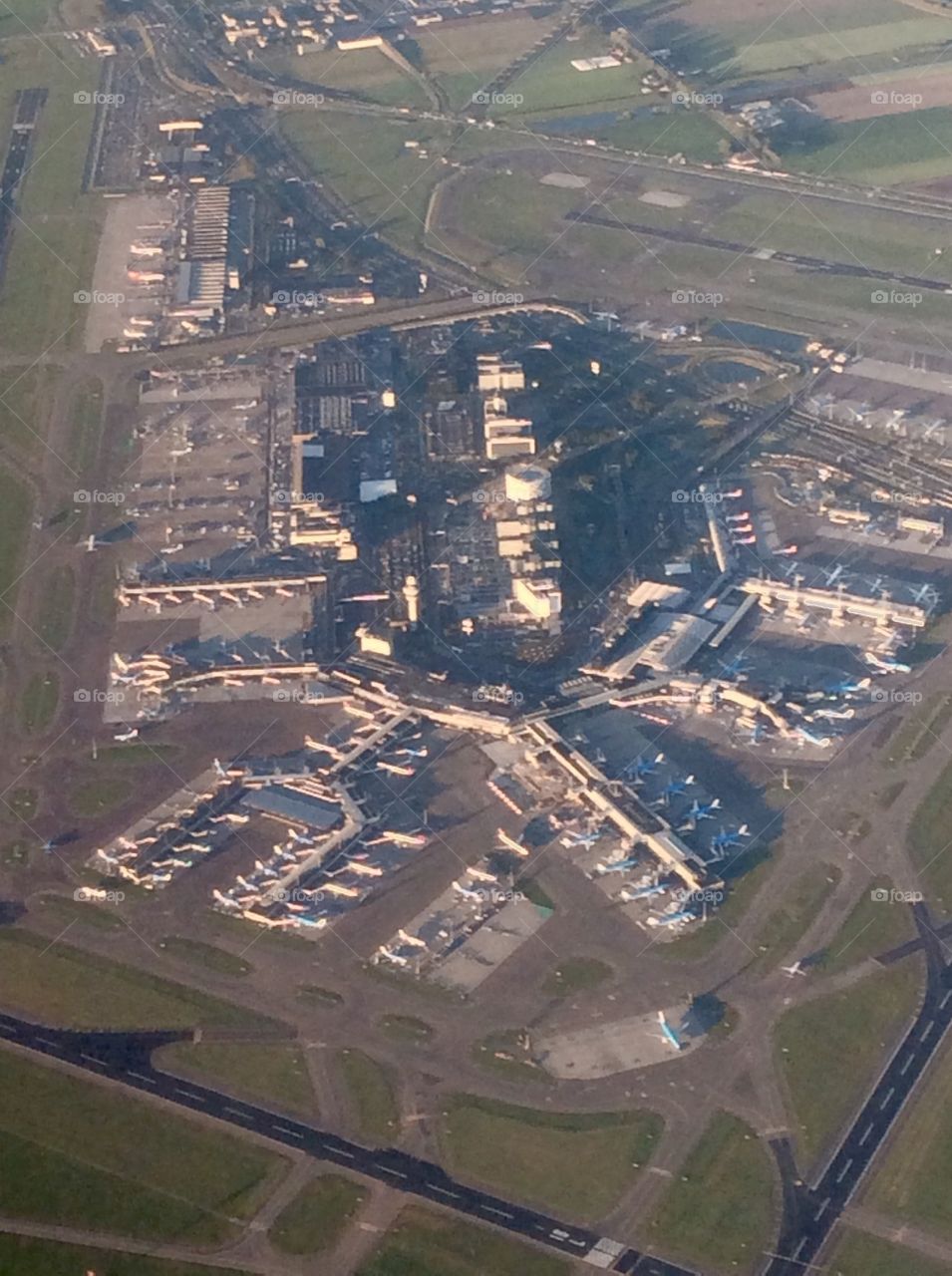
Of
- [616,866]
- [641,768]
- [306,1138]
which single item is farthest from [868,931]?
[306,1138]

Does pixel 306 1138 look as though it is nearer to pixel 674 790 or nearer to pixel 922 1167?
pixel 922 1167

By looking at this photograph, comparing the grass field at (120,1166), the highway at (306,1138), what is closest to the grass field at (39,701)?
the highway at (306,1138)

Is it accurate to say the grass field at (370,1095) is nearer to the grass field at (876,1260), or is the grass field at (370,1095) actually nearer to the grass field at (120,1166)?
the grass field at (120,1166)

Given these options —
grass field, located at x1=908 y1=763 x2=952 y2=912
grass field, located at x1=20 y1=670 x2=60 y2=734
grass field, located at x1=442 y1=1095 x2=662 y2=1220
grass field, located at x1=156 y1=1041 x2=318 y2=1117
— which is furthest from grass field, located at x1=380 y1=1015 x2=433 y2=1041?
grass field, located at x1=20 y1=670 x2=60 y2=734

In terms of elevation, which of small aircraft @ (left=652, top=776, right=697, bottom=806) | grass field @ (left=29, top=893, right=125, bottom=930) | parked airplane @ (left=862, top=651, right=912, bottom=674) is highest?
parked airplane @ (left=862, top=651, right=912, bottom=674)

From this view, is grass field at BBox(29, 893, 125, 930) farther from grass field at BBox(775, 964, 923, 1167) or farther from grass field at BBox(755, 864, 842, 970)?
grass field at BBox(775, 964, 923, 1167)

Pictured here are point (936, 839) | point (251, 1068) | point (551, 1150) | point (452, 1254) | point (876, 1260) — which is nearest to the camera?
point (876, 1260)
